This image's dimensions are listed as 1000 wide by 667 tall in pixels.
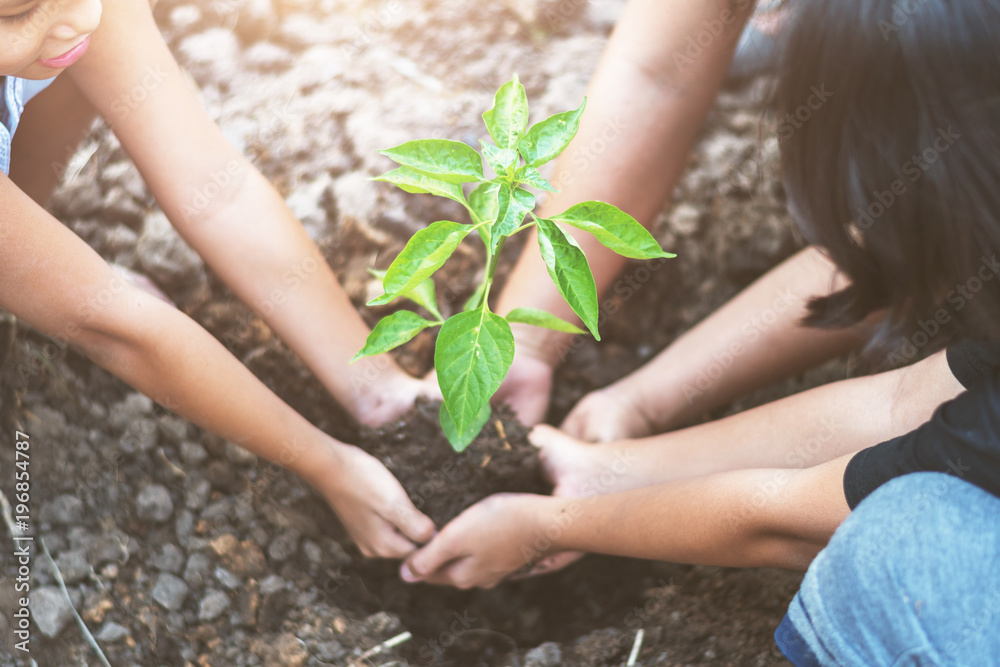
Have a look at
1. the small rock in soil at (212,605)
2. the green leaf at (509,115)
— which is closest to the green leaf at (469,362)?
the green leaf at (509,115)

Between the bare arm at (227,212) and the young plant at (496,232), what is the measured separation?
39 centimetres

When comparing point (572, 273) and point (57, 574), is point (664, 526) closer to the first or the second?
point (572, 273)

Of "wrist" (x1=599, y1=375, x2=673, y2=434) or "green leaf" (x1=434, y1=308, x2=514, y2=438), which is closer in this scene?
"green leaf" (x1=434, y1=308, x2=514, y2=438)

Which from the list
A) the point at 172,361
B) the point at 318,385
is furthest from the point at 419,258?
the point at 318,385

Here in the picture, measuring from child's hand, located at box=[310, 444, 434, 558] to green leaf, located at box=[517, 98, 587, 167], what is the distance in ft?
1.96

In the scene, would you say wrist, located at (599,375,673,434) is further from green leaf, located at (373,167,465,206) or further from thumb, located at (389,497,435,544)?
green leaf, located at (373,167,465,206)

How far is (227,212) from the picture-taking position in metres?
1.23

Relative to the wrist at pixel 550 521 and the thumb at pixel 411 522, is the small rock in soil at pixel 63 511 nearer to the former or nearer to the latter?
the thumb at pixel 411 522

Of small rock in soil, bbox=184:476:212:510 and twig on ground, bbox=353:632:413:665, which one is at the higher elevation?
small rock in soil, bbox=184:476:212:510

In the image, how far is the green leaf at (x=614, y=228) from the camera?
825 millimetres

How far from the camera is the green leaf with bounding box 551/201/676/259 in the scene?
0.82m

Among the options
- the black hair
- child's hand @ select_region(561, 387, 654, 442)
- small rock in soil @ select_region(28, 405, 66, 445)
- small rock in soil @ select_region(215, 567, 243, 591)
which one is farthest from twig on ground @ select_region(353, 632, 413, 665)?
the black hair

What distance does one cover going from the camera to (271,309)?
128 cm

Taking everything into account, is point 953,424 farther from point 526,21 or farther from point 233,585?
point 526,21
